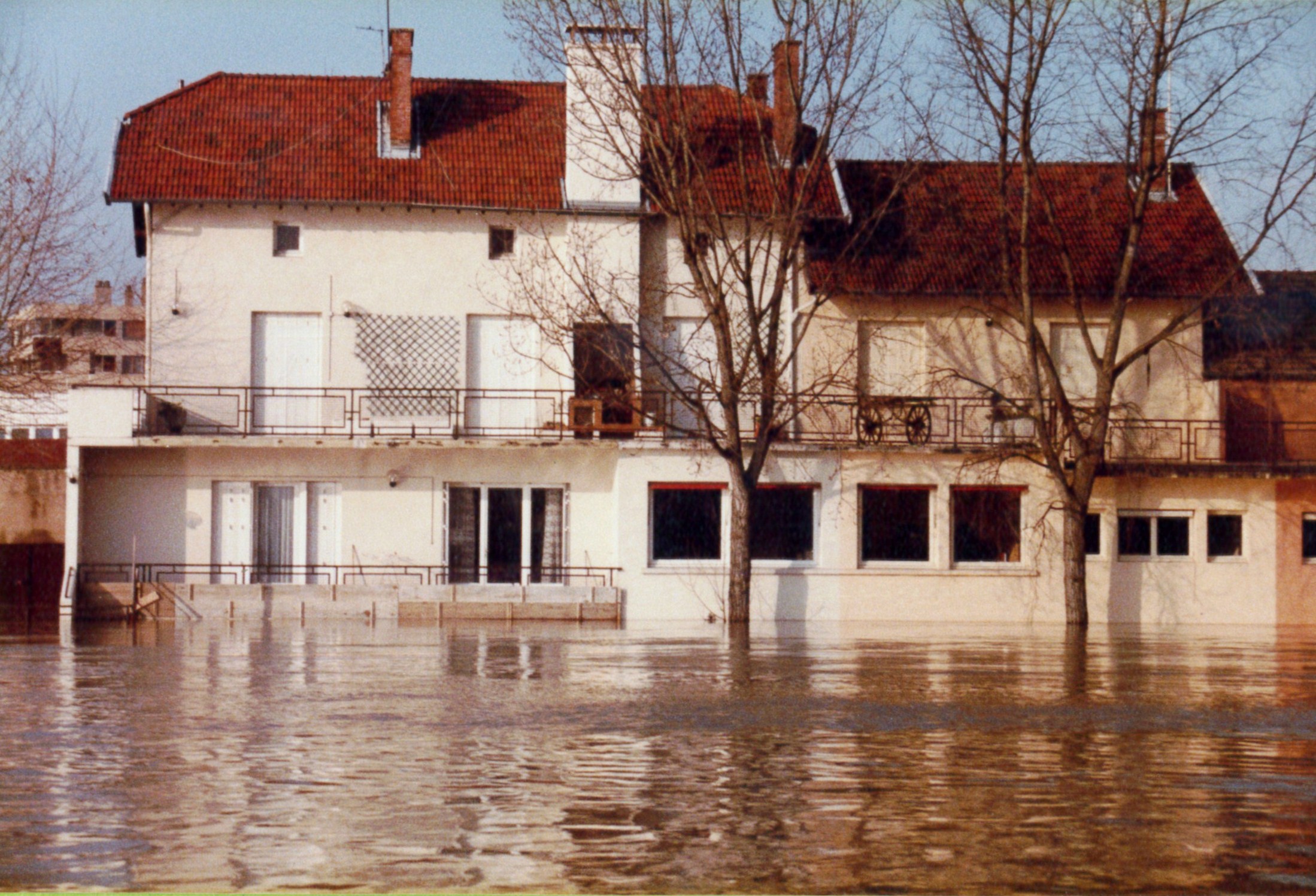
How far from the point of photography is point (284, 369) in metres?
33.0

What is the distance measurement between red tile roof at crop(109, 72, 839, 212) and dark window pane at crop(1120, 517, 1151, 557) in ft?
28.6

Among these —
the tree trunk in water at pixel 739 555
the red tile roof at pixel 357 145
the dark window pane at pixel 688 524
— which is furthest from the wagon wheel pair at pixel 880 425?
the red tile roof at pixel 357 145

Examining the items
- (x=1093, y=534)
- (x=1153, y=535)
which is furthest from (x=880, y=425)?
(x=1153, y=535)

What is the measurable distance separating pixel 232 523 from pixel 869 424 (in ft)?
41.6

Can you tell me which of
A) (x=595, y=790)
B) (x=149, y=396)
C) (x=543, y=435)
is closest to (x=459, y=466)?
(x=543, y=435)

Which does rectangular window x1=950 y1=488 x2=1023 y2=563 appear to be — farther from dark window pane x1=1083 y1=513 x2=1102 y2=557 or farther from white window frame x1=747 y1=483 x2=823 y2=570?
white window frame x1=747 y1=483 x2=823 y2=570

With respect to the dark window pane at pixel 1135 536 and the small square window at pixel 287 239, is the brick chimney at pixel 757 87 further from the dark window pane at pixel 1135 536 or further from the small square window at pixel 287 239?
the dark window pane at pixel 1135 536

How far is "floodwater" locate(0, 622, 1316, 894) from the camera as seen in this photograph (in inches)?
264

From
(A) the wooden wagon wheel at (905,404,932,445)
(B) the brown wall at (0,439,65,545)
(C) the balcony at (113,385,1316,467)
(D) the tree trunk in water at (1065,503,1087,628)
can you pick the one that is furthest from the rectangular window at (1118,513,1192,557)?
(B) the brown wall at (0,439,65,545)

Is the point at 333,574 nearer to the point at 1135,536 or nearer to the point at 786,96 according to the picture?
the point at 786,96

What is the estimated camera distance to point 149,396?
31.5 meters

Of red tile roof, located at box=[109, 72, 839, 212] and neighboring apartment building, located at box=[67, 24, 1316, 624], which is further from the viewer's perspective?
red tile roof, located at box=[109, 72, 839, 212]

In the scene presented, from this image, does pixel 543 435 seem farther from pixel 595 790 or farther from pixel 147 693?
pixel 595 790

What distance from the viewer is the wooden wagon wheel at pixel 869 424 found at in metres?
32.1
